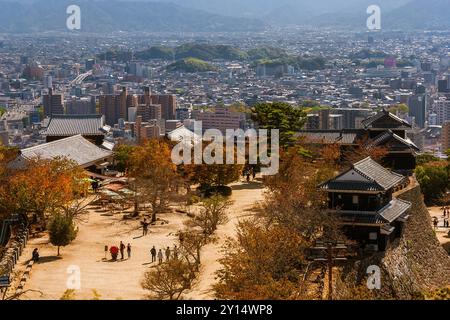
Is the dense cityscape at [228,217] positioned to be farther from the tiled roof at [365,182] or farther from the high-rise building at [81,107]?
the high-rise building at [81,107]

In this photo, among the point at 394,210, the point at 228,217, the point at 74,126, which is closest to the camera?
the point at 394,210

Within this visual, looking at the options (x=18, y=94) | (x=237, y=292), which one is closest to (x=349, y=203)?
(x=237, y=292)

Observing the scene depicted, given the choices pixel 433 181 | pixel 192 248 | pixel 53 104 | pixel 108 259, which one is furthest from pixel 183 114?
pixel 192 248

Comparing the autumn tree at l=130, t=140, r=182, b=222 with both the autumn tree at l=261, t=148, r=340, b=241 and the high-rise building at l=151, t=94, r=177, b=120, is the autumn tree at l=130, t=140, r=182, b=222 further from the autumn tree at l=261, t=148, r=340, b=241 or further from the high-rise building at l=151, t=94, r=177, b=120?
the high-rise building at l=151, t=94, r=177, b=120

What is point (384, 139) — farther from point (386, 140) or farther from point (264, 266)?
point (264, 266)

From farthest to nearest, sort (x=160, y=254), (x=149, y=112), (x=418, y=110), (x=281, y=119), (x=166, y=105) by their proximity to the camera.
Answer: (x=418, y=110) < (x=166, y=105) < (x=149, y=112) < (x=281, y=119) < (x=160, y=254)

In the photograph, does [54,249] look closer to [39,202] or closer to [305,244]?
[39,202]
